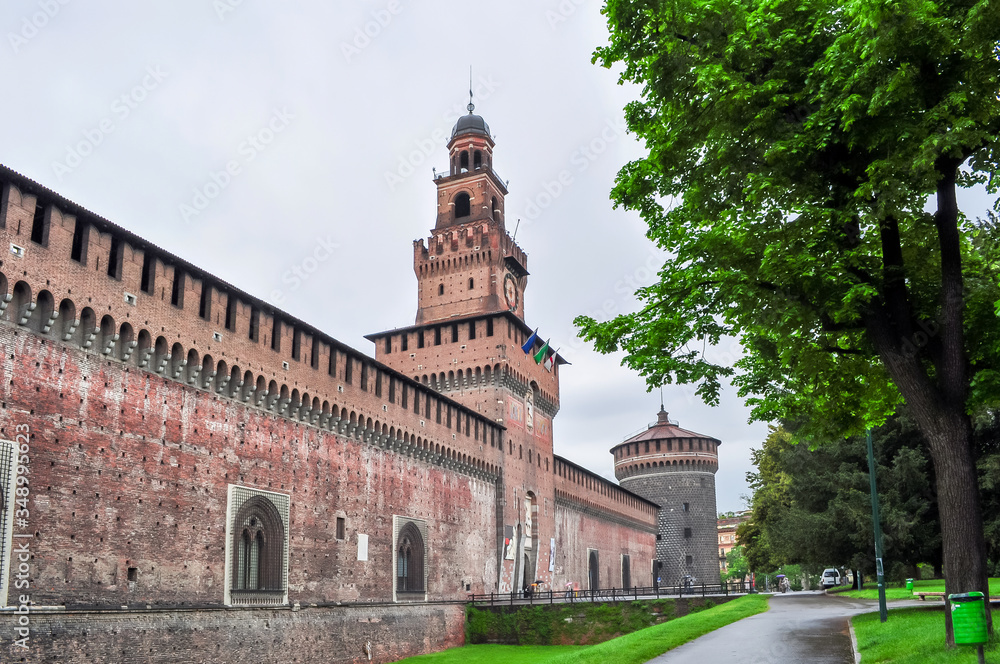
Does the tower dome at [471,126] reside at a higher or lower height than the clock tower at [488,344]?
higher

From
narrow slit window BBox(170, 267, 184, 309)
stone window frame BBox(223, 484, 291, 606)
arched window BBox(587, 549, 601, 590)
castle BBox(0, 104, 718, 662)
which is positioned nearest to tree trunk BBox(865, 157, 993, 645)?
castle BBox(0, 104, 718, 662)

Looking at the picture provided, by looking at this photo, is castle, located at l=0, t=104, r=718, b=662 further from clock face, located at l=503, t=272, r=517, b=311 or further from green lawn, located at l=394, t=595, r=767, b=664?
clock face, located at l=503, t=272, r=517, b=311

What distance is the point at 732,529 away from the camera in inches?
4284

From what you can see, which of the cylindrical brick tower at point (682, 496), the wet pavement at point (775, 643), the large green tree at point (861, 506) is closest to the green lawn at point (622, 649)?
the wet pavement at point (775, 643)

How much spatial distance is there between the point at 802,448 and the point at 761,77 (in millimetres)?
26400

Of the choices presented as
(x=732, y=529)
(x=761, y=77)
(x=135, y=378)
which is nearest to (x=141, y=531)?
(x=135, y=378)

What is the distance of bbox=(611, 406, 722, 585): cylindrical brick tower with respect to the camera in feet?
198

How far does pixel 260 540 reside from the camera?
22172mm

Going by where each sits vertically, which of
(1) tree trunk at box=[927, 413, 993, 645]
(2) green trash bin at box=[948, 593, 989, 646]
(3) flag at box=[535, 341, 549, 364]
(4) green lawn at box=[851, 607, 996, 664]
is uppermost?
(3) flag at box=[535, 341, 549, 364]

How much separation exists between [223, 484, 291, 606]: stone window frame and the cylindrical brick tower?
42.6m

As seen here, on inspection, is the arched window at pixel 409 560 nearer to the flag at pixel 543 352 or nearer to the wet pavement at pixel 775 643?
the flag at pixel 543 352

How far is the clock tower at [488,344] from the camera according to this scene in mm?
38000

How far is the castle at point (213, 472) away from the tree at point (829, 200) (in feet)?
37.0

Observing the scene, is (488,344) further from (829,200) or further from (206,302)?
(829,200)
